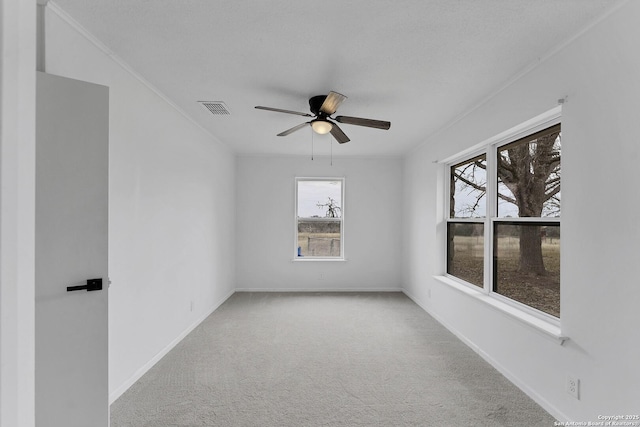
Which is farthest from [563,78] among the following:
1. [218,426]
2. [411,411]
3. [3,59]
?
[218,426]

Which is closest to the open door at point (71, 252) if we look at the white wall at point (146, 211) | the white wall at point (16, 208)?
the white wall at point (146, 211)

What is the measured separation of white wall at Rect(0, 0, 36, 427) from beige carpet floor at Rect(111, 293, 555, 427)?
190 centimetres

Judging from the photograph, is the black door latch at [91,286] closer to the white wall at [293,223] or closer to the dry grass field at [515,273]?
the dry grass field at [515,273]

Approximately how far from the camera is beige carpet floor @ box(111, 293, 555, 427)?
2.23m

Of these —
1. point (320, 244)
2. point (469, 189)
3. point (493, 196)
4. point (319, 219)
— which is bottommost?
point (320, 244)

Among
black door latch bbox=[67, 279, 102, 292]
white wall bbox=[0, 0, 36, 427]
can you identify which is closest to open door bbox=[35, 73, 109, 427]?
black door latch bbox=[67, 279, 102, 292]

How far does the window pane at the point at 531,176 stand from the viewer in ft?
8.23

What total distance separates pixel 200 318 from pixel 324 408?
2397 millimetres

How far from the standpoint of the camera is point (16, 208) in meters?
0.58

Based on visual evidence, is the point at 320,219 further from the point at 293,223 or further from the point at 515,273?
the point at 515,273

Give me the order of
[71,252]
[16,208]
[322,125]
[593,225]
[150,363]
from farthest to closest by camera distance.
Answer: [322,125] < [150,363] < [593,225] < [71,252] < [16,208]

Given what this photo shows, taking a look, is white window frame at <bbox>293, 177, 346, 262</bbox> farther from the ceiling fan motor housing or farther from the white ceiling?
the ceiling fan motor housing

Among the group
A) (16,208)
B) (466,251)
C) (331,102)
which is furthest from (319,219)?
(16,208)

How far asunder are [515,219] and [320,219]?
363 cm
